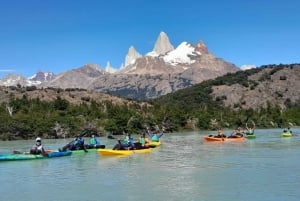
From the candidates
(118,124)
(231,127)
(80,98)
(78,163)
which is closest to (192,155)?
(78,163)

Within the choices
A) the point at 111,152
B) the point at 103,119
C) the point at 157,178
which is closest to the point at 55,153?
the point at 111,152

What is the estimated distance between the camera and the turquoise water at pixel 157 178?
28.4m

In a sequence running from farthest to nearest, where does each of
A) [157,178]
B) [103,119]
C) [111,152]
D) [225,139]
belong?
[103,119] < [225,139] < [111,152] < [157,178]

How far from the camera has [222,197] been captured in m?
27.4

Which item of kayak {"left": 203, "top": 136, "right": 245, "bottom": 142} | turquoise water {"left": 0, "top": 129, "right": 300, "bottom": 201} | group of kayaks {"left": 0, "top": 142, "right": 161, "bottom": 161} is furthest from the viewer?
kayak {"left": 203, "top": 136, "right": 245, "bottom": 142}

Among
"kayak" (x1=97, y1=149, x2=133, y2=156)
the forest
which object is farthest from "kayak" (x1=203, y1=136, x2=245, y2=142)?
the forest

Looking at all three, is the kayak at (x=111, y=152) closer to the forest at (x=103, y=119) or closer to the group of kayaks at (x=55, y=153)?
the group of kayaks at (x=55, y=153)

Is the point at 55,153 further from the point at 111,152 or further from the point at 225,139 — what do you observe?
the point at 225,139

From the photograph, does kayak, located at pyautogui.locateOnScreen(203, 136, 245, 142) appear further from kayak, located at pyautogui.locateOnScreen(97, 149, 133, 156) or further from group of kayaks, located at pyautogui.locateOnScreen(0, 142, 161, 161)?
kayak, located at pyautogui.locateOnScreen(97, 149, 133, 156)

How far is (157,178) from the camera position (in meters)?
34.7

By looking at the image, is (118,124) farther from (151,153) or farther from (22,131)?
(151,153)

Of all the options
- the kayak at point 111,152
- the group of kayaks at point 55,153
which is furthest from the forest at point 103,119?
the kayak at point 111,152

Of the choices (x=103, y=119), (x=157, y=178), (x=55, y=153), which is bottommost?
(x=157, y=178)

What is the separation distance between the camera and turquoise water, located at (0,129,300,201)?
1119 inches
